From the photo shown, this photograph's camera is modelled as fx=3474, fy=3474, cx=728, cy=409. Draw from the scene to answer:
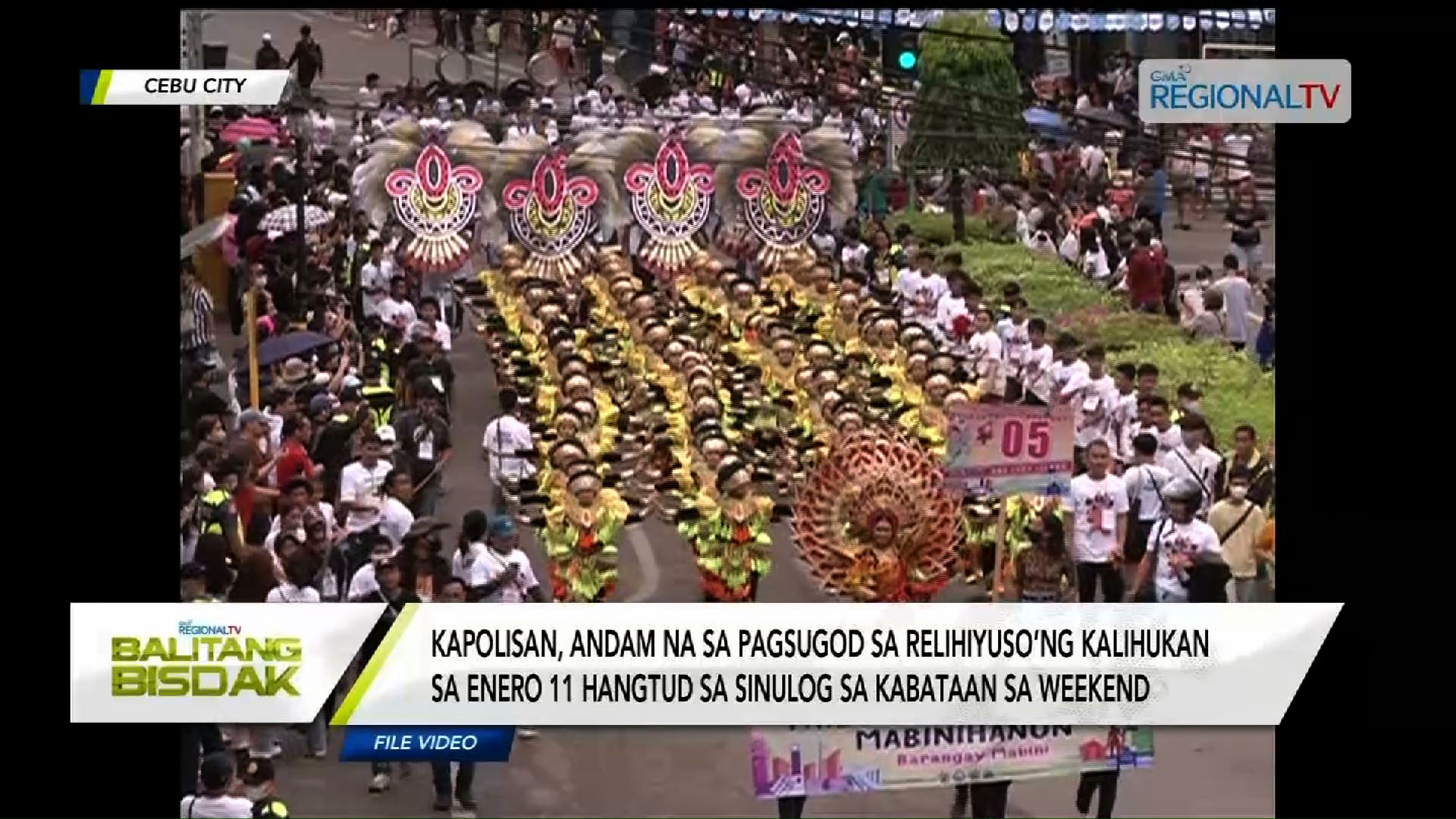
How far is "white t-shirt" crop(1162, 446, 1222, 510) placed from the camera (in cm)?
1351

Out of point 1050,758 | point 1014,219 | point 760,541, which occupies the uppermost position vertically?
point 1014,219

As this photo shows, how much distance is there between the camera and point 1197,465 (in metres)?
13.5

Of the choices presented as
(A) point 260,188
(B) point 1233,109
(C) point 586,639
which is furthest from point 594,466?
(B) point 1233,109

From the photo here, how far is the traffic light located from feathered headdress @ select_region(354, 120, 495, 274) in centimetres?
157

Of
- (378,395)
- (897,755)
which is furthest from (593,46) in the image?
(897,755)

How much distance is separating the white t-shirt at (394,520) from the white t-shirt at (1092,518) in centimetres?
256

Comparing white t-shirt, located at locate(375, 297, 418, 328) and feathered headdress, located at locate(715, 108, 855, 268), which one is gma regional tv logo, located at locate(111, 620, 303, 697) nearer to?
white t-shirt, located at locate(375, 297, 418, 328)

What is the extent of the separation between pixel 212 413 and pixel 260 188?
34.6 inches

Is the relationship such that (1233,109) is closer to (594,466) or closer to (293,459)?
(594,466)

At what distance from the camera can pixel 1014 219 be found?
13594 millimetres

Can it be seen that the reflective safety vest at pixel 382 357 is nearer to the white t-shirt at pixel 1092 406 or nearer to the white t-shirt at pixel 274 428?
the white t-shirt at pixel 274 428

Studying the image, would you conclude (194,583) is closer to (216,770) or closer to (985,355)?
(216,770)

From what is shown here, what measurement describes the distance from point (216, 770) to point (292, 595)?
2.38 ft

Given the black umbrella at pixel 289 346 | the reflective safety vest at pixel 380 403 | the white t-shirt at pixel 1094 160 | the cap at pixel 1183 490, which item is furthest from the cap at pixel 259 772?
the white t-shirt at pixel 1094 160
